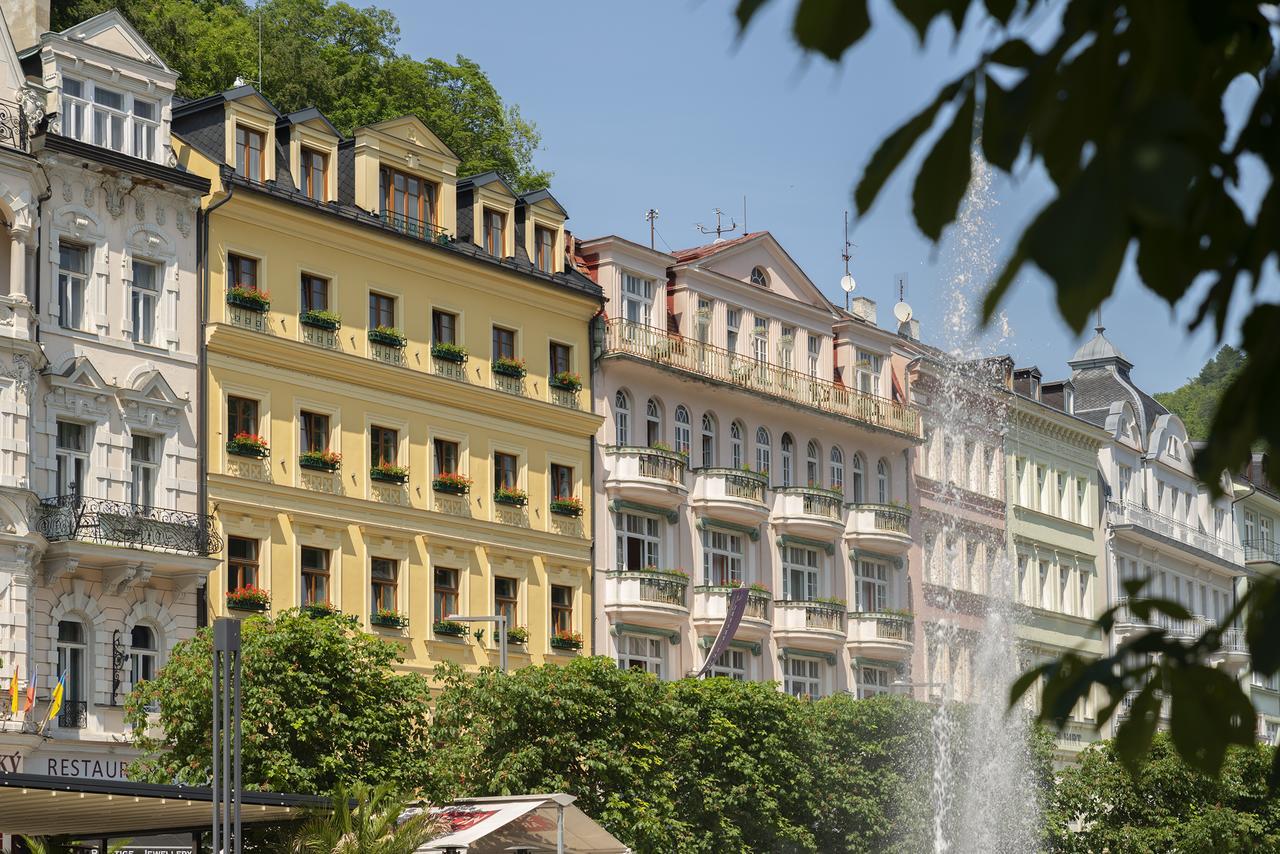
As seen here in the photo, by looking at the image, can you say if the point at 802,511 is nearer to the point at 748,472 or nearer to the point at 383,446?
the point at 748,472

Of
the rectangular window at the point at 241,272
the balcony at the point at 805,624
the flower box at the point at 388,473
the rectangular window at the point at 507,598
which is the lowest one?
the balcony at the point at 805,624

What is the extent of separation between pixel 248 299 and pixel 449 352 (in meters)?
6.57

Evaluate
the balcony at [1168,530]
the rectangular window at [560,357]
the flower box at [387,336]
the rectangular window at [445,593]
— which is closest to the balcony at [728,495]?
the rectangular window at [560,357]

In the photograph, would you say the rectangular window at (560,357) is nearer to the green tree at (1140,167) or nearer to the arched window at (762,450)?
the arched window at (762,450)

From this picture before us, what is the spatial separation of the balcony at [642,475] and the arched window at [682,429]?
76.8 inches

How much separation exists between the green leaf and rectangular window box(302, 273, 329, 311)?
4504 centimetres

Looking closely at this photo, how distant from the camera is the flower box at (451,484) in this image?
5016 centimetres

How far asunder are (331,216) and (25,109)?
8.37 metres

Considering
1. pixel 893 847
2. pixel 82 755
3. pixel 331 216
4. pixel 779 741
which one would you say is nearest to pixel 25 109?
pixel 331 216

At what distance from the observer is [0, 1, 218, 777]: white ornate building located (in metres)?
39.9

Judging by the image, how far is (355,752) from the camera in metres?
38.4

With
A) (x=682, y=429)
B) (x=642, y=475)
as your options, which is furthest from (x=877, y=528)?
(x=642, y=475)

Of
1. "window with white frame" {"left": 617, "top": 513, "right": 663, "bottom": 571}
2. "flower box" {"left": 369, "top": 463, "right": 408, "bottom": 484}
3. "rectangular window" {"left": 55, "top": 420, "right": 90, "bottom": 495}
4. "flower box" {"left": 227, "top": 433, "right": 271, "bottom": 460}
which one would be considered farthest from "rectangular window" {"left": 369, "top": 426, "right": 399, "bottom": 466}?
"rectangular window" {"left": 55, "top": 420, "right": 90, "bottom": 495}

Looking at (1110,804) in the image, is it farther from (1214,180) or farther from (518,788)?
(1214,180)
